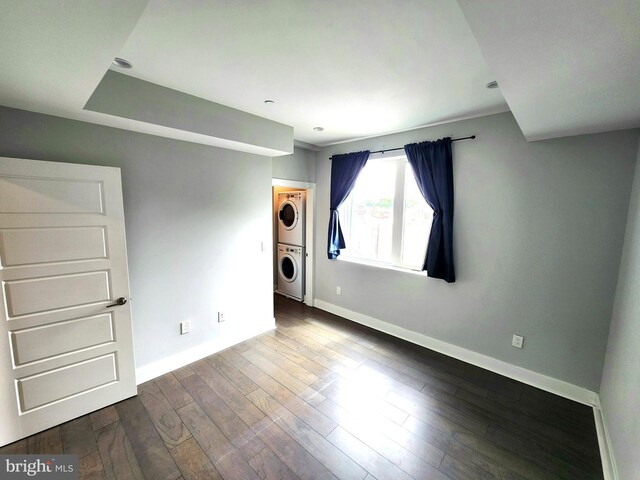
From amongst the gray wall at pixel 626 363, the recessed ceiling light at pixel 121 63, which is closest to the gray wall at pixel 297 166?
the recessed ceiling light at pixel 121 63

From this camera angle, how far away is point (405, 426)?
199 cm

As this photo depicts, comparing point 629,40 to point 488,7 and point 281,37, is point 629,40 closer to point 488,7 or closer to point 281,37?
point 488,7

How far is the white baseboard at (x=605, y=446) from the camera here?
1.59 m

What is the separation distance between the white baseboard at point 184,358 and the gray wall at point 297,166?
2115 mm

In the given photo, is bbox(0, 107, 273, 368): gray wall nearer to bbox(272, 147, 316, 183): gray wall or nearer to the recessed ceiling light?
bbox(272, 147, 316, 183): gray wall

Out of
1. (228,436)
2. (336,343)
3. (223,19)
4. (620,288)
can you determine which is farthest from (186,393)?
(620,288)

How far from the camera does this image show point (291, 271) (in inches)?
183

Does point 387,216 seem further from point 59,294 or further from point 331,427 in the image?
point 59,294

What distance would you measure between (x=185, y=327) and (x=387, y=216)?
2.65 metres

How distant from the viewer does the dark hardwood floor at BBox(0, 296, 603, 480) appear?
1.66 metres

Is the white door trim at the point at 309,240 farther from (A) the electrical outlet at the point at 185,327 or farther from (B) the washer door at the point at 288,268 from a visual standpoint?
(A) the electrical outlet at the point at 185,327

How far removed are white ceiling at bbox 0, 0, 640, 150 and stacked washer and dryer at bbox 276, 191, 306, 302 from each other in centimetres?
210

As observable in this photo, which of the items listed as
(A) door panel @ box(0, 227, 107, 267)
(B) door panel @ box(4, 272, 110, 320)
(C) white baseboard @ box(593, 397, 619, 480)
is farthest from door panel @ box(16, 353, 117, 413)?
Result: (C) white baseboard @ box(593, 397, 619, 480)

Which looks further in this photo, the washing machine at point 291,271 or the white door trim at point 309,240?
the washing machine at point 291,271
